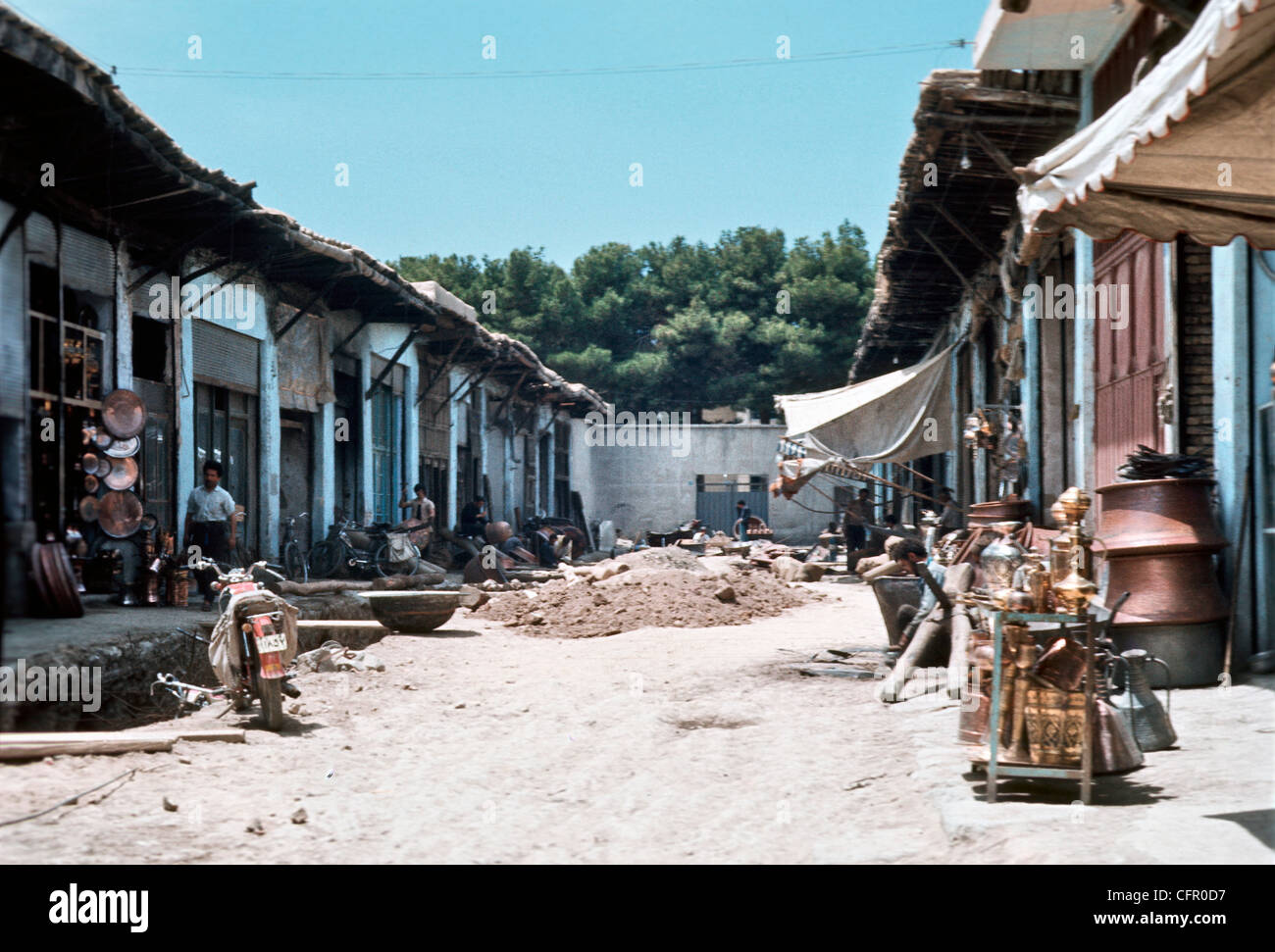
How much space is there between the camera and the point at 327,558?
16.3 metres

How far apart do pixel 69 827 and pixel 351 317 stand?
1470cm

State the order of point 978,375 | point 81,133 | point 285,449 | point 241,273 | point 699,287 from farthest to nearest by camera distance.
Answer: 1. point 699,287
2. point 285,449
3. point 978,375
4. point 241,273
5. point 81,133

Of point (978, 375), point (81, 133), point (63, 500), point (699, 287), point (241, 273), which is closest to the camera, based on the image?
point (81, 133)

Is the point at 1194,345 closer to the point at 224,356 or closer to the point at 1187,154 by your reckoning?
the point at 1187,154

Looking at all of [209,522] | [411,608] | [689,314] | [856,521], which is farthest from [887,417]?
[689,314]

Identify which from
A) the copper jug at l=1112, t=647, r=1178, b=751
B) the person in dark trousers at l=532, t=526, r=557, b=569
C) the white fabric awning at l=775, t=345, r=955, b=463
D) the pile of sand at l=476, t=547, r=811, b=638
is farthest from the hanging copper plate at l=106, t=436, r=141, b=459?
the person in dark trousers at l=532, t=526, r=557, b=569

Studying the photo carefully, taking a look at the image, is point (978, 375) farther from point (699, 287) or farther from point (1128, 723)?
point (699, 287)

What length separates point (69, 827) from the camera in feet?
15.1

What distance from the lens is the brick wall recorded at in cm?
770

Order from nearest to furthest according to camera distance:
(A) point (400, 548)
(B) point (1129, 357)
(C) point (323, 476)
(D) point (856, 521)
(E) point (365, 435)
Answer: (B) point (1129, 357), (A) point (400, 548), (C) point (323, 476), (E) point (365, 435), (D) point (856, 521)

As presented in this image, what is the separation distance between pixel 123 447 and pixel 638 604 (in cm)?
600

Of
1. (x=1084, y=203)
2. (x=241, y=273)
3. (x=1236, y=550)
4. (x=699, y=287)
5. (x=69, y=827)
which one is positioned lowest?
(x=69, y=827)

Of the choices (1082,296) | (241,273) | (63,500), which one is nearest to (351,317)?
(241,273)
